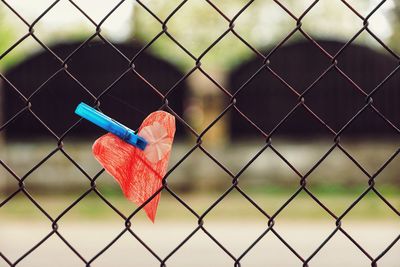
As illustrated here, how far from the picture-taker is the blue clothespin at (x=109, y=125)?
173cm

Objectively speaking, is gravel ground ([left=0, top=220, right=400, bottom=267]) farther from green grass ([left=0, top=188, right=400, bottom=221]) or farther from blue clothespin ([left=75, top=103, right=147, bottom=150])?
blue clothespin ([left=75, top=103, right=147, bottom=150])

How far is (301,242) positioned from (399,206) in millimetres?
2351

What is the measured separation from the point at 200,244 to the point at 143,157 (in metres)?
4.76

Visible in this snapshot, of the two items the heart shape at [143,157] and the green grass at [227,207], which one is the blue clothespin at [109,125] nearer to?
the heart shape at [143,157]

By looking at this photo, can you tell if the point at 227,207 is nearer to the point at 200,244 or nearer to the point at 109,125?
the point at 200,244

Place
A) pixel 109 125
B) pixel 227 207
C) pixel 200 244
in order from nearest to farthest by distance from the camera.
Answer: pixel 109 125 < pixel 200 244 < pixel 227 207

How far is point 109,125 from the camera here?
69.5 inches

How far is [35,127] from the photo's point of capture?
1094cm

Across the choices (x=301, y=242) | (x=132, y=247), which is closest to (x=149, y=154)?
(x=132, y=247)

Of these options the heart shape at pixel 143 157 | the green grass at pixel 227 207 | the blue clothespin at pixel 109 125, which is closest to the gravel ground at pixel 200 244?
the green grass at pixel 227 207

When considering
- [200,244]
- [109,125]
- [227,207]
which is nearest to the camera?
[109,125]

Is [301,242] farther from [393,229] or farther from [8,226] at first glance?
[8,226]

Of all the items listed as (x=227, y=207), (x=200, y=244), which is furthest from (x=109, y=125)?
(x=227, y=207)

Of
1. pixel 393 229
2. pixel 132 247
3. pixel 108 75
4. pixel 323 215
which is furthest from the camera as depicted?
pixel 108 75
